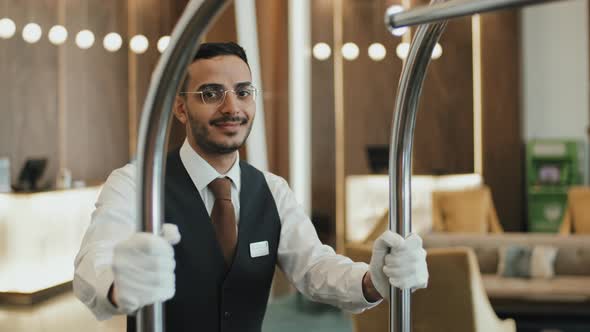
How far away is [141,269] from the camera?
3.59 ft

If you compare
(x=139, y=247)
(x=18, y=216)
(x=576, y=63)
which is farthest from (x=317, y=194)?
(x=139, y=247)

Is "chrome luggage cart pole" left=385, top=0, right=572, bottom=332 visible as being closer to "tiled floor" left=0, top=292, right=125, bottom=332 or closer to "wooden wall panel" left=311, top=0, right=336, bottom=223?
"tiled floor" left=0, top=292, right=125, bottom=332

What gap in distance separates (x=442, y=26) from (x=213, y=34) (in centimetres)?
441

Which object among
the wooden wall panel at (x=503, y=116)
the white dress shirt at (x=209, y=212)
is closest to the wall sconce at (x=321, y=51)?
the wooden wall panel at (x=503, y=116)

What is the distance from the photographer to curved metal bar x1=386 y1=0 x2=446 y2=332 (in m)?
1.38

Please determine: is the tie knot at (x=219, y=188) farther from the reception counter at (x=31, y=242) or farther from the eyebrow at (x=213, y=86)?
the reception counter at (x=31, y=242)

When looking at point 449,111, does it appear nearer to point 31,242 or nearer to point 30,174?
point 30,174

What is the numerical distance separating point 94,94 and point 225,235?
4913mm

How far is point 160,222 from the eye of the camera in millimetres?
1150

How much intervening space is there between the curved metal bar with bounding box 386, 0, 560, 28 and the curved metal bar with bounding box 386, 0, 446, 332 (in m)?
0.23

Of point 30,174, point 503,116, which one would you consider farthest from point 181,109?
point 503,116

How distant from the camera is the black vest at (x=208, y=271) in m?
1.58

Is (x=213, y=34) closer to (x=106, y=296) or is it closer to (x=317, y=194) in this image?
(x=317, y=194)

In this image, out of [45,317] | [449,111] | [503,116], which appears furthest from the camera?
[503,116]
